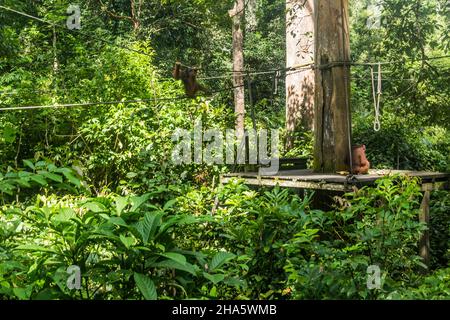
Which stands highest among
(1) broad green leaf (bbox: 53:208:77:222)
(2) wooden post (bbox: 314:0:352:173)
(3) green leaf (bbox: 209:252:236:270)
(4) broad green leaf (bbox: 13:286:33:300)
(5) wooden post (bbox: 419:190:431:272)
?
(2) wooden post (bbox: 314:0:352:173)

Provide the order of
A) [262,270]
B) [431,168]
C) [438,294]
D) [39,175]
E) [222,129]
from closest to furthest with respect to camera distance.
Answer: [39,175] < [438,294] < [262,270] < [222,129] < [431,168]

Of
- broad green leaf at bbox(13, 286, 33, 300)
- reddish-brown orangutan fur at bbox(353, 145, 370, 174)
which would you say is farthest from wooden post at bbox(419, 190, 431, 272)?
broad green leaf at bbox(13, 286, 33, 300)

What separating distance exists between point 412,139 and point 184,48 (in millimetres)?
8488

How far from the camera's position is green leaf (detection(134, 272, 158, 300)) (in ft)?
7.69

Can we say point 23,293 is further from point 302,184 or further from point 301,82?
point 301,82

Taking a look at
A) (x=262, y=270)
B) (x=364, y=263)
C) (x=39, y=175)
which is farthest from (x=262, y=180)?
(x=39, y=175)

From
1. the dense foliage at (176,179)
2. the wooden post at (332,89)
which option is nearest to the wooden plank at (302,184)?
the dense foliage at (176,179)

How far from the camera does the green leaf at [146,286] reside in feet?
7.69

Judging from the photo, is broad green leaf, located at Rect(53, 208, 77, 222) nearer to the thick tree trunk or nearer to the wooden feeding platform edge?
the wooden feeding platform edge

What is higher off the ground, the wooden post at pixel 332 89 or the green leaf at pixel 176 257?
the wooden post at pixel 332 89

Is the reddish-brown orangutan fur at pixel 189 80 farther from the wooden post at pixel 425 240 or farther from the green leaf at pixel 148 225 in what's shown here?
the green leaf at pixel 148 225

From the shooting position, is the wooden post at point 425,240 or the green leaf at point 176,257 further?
the wooden post at point 425,240

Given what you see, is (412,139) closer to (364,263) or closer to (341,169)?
(341,169)
